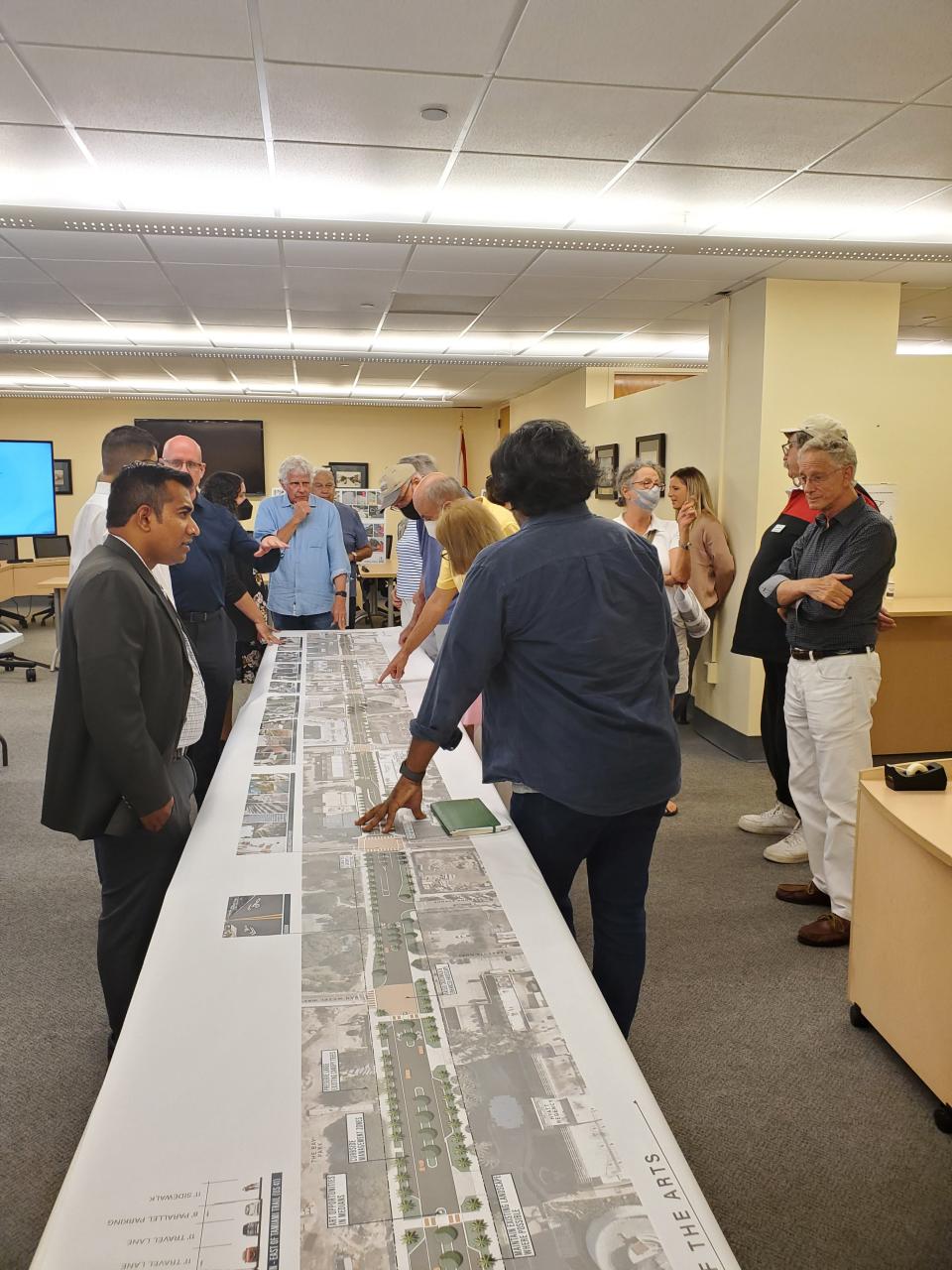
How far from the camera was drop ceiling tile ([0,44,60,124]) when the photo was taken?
256 cm

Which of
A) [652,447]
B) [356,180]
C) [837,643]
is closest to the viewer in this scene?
[837,643]

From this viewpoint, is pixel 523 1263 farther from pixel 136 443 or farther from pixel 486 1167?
pixel 136 443

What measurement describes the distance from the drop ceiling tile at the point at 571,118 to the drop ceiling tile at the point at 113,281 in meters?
2.41

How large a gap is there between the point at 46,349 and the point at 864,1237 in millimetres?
7929

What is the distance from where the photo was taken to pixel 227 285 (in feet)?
16.9

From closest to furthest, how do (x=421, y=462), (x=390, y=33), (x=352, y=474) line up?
(x=390, y=33) < (x=421, y=462) < (x=352, y=474)

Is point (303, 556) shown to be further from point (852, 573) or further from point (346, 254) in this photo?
point (852, 573)

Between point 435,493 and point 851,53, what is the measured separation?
1.84 metres

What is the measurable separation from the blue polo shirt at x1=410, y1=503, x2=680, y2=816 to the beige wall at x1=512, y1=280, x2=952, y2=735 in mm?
3536

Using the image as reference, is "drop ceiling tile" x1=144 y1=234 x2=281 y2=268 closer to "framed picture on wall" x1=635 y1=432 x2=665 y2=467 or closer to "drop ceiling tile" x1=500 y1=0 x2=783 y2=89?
"drop ceiling tile" x1=500 y1=0 x2=783 y2=89

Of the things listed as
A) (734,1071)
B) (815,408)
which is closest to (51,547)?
(815,408)

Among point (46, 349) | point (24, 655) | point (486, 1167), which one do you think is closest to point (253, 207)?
point (486, 1167)

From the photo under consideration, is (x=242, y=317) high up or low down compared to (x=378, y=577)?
up

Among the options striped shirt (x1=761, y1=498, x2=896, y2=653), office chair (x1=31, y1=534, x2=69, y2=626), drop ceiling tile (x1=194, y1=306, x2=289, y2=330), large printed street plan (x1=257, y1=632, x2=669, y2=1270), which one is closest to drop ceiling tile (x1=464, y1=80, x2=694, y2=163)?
striped shirt (x1=761, y1=498, x2=896, y2=653)
